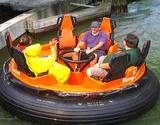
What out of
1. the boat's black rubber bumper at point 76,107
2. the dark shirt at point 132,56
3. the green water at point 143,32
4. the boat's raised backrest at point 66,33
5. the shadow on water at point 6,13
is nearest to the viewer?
the boat's black rubber bumper at point 76,107

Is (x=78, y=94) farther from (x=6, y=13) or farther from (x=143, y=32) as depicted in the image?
(x=6, y=13)

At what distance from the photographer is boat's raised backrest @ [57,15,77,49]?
27.6 ft

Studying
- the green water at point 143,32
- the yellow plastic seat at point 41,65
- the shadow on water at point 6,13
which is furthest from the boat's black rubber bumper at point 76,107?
the shadow on water at point 6,13

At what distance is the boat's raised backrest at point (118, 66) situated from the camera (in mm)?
6770

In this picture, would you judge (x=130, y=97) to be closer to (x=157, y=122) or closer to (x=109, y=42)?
(x=157, y=122)

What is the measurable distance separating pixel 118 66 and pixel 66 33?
215 centimetres

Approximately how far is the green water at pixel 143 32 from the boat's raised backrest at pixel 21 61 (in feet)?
2.62

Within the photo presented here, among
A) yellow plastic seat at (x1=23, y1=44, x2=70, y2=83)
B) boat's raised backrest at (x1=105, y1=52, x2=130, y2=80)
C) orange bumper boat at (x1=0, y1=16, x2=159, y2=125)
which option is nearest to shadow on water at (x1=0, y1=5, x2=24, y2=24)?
orange bumper boat at (x1=0, y1=16, x2=159, y2=125)

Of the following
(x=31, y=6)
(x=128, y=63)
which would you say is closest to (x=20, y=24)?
(x=31, y=6)

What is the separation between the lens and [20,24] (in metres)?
11.4

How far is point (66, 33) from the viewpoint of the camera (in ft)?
28.6

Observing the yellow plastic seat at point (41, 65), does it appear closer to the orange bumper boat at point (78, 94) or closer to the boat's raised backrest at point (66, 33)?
the orange bumper boat at point (78, 94)

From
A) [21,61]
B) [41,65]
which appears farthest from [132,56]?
[21,61]

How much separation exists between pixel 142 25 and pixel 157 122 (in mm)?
6351
